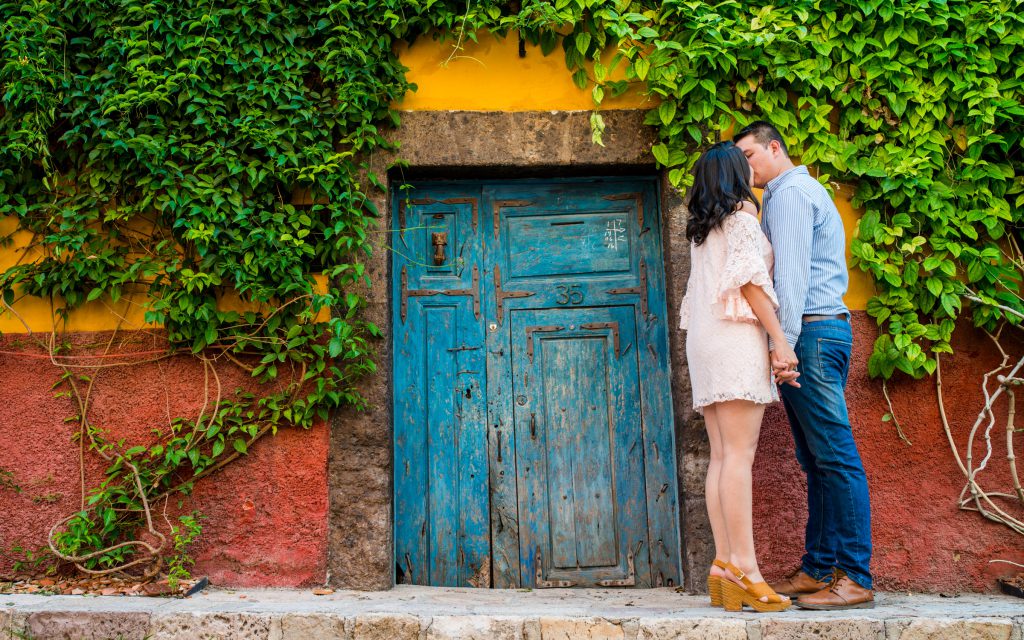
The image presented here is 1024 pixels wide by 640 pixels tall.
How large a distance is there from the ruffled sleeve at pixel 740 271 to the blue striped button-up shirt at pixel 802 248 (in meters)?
0.12

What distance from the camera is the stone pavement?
285 centimetres

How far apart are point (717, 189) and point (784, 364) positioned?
0.68m

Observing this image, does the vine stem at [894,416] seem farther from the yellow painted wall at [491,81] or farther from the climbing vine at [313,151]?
the yellow painted wall at [491,81]

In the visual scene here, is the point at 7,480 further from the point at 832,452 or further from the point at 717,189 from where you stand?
the point at 832,452

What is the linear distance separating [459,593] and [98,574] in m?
1.55

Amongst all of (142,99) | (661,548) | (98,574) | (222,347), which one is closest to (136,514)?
(98,574)

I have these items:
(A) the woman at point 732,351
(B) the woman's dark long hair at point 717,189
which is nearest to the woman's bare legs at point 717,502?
(A) the woman at point 732,351

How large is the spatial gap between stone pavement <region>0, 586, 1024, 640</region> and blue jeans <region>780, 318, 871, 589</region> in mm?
219

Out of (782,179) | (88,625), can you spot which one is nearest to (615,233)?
(782,179)

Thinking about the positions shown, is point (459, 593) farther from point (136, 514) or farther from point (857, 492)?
point (857, 492)

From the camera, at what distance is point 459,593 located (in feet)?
12.1

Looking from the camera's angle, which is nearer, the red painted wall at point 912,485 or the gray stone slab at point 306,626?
the gray stone slab at point 306,626

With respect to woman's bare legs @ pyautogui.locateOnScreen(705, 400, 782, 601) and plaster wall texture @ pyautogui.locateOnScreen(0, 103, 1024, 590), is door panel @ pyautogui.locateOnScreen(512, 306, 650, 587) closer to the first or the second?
plaster wall texture @ pyautogui.locateOnScreen(0, 103, 1024, 590)

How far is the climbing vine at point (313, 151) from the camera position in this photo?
12.4 feet
